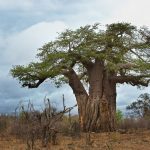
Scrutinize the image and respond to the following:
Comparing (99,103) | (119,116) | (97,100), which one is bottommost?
(99,103)

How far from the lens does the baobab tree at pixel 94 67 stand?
28.4 metres

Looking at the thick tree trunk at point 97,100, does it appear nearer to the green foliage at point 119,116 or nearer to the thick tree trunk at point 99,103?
the thick tree trunk at point 99,103

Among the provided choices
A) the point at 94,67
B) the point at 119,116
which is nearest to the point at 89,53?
the point at 94,67

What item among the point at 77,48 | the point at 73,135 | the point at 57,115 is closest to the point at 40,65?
the point at 77,48

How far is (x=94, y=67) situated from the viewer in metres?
29.2

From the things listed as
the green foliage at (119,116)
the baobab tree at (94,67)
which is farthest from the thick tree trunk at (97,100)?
the green foliage at (119,116)

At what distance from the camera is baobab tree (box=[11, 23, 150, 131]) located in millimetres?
28406

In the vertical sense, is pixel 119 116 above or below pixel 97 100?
above

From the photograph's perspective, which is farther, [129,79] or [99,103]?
[129,79]

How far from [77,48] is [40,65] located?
243cm

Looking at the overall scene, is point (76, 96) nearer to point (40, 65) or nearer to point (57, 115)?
point (40, 65)

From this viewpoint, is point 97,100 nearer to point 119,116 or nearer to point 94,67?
point 94,67

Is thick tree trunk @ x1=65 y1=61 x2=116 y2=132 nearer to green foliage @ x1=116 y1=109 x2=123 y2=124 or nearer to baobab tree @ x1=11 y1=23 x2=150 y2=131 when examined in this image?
baobab tree @ x1=11 y1=23 x2=150 y2=131

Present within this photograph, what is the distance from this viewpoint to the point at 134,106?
47156 mm
